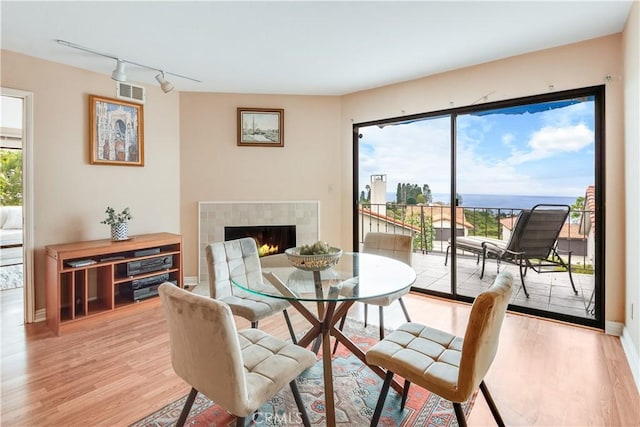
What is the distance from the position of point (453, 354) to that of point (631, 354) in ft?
5.49

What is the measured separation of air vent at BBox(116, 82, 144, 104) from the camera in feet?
11.8

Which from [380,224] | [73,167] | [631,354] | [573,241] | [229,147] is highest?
[229,147]

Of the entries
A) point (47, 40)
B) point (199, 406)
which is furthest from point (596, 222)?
point (47, 40)

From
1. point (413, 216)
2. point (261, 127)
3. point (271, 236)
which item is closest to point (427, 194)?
point (413, 216)

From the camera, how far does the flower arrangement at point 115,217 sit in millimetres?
3344

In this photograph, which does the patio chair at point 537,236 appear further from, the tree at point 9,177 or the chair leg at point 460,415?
the tree at point 9,177

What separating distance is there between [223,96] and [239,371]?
3.77 m

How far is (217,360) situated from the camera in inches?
48.6

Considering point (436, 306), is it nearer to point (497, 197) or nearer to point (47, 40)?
point (497, 197)

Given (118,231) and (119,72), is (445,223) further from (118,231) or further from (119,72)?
(119,72)

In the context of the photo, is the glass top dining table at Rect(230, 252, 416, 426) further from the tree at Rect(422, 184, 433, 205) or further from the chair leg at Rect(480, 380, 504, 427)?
the tree at Rect(422, 184, 433, 205)

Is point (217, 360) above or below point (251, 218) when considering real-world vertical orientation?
below

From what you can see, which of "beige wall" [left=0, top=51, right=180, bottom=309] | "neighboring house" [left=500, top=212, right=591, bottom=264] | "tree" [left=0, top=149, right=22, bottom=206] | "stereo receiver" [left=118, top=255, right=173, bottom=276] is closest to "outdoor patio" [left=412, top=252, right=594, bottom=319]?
"neighboring house" [left=500, top=212, right=591, bottom=264]

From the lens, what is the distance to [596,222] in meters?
2.83
